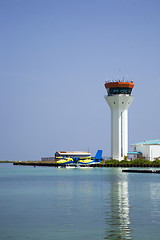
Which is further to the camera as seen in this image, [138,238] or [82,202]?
[82,202]

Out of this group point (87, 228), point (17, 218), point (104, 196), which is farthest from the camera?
point (104, 196)

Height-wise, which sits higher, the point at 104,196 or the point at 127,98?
the point at 127,98

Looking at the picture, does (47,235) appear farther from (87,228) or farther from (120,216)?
(120,216)

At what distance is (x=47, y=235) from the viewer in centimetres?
3256

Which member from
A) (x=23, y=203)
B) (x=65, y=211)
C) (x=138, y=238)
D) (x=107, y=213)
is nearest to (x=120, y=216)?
(x=107, y=213)

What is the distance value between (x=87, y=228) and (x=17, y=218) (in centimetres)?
771

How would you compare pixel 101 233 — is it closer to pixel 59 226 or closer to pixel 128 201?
pixel 59 226

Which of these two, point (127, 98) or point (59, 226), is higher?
point (127, 98)

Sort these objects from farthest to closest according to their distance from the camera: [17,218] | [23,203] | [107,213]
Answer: [23,203] → [107,213] → [17,218]

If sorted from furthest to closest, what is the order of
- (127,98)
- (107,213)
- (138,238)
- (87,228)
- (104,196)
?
(127,98), (104,196), (107,213), (87,228), (138,238)

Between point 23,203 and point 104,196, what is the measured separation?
13293 mm

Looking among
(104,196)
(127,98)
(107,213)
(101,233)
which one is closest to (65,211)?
(107,213)

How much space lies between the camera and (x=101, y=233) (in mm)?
33125

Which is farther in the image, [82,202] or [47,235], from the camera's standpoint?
[82,202]
